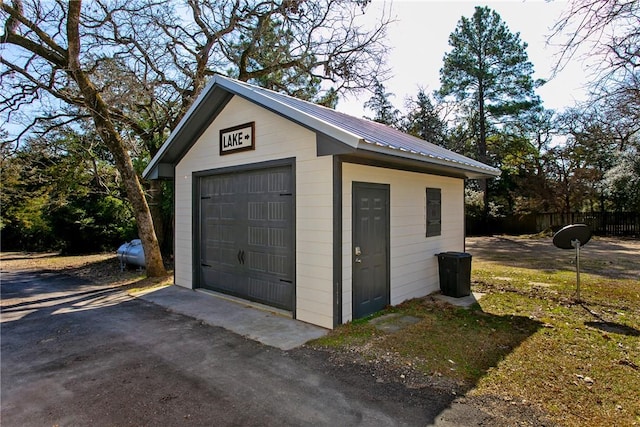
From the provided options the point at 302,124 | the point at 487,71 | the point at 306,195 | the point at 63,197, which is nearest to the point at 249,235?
the point at 306,195

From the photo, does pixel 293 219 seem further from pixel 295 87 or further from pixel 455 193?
pixel 295 87

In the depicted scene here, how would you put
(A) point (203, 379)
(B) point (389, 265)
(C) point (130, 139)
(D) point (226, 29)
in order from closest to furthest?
(A) point (203, 379)
(B) point (389, 265)
(C) point (130, 139)
(D) point (226, 29)

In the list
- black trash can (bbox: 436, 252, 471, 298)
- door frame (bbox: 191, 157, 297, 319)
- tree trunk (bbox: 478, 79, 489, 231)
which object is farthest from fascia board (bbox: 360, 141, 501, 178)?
tree trunk (bbox: 478, 79, 489, 231)

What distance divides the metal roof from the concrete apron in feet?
8.08

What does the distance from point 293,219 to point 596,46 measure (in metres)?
5.21

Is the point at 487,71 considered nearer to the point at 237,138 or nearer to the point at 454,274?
the point at 454,274

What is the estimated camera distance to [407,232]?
6312mm

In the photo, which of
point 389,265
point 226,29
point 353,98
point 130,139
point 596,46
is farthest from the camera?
point 353,98

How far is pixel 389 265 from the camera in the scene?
581cm

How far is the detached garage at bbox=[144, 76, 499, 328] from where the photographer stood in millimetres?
4930

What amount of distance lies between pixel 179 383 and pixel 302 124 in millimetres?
3413

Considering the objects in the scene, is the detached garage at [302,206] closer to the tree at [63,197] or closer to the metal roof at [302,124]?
the metal roof at [302,124]

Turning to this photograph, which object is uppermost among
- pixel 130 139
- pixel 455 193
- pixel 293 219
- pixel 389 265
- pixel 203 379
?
pixel 130 139

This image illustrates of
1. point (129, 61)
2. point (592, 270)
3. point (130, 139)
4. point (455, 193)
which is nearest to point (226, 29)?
point (129, 61)
